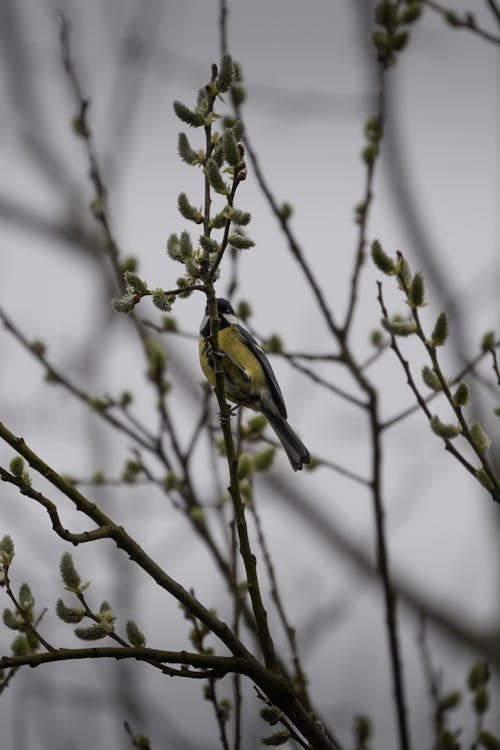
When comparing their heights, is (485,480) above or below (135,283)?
below

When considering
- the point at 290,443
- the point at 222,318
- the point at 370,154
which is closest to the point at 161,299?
the point at 290,443

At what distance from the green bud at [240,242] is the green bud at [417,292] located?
352 millimetres

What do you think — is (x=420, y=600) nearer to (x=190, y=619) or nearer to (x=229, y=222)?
(x=190, y=619)

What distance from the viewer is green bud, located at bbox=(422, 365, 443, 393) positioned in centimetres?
189

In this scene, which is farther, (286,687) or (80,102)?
(80,102)

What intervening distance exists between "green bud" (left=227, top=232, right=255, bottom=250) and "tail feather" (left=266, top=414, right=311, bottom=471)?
1.16 meters

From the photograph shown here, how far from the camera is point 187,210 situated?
5.82 feet

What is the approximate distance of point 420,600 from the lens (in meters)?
6.71

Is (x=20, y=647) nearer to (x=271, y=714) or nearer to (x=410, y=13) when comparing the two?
(x=271, y=714)

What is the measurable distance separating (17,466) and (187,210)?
2.05 feet

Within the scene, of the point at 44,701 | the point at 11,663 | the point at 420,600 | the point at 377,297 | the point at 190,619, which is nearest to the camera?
the point at 11,663

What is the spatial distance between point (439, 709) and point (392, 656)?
26cm

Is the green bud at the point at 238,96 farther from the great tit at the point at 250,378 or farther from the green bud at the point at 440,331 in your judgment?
the green bud at the point at 440,331

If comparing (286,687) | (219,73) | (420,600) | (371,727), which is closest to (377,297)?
(219,73)
